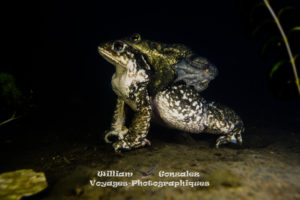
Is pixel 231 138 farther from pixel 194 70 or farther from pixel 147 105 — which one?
pixel 147 105

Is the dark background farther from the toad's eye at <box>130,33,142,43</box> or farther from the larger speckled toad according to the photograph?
the larger speckled toad

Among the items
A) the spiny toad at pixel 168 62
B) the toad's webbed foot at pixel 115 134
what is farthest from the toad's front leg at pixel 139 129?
the toad's webbed foot at pixel 115 134

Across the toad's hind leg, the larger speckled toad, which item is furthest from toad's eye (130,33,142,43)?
the toad's hind leg

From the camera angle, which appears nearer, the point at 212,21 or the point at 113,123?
the point at 113,123

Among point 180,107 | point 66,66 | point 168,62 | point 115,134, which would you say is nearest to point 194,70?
point 168,62

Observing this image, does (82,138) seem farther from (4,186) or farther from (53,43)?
(53,43)

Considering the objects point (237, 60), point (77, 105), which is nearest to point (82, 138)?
point (77, 105)

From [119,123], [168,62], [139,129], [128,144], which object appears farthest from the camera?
[119,123]
